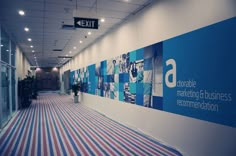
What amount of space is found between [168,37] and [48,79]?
Result: 102 feet

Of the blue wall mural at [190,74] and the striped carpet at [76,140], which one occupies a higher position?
the blue wall mural at [190,74]

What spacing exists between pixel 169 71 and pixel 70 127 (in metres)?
4.12

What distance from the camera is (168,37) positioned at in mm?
4934

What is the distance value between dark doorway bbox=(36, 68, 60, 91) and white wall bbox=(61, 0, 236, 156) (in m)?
27.1

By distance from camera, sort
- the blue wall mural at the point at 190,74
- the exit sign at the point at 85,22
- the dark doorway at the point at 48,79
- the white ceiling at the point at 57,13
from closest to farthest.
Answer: the blue wall mural at the point at 190,74 < the exit sign at the point at 85,22 < the white ceiling at the point at 57,13 < the dark doorway at the point at 48,79

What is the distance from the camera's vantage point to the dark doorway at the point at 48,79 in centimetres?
3294

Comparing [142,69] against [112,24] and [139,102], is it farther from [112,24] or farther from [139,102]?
[112,24]

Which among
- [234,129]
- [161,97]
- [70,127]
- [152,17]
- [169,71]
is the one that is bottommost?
[70,127]

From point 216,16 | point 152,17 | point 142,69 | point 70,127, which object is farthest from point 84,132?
point 216,16

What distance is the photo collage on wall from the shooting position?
538 cm

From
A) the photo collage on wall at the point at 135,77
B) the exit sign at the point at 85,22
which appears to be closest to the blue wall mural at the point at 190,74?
the photo collage on wall at the point at 135,77

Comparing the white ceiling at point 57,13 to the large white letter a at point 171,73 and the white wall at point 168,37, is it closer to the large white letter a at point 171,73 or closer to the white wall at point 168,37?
the white wall at point 168,37

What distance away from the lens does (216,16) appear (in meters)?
3.62

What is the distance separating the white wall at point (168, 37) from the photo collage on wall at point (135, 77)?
25 centimetres
